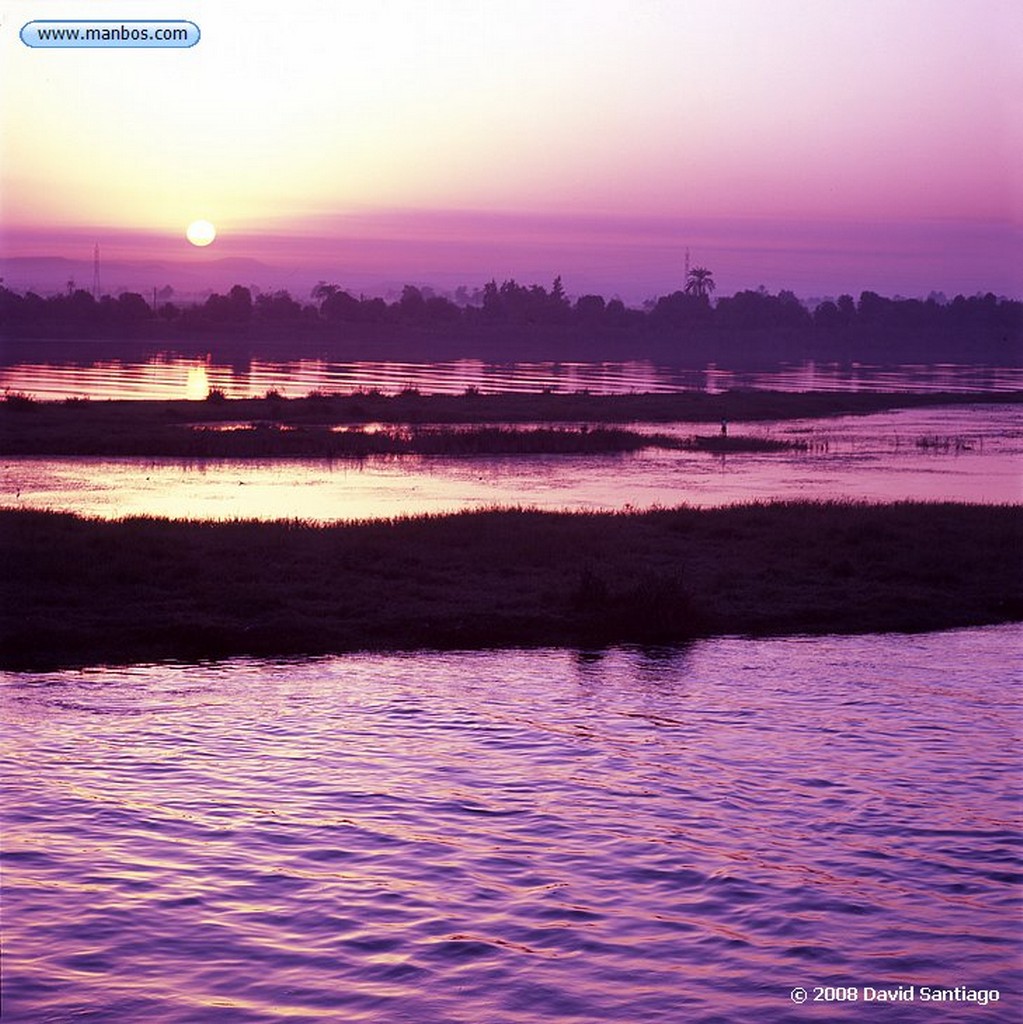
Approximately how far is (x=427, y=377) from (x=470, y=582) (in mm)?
91376

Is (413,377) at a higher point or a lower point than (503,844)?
higher

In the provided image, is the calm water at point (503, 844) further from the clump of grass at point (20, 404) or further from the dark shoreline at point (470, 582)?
the clump of grass at point (20, 404)

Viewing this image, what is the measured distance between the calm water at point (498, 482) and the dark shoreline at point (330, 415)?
3.03m

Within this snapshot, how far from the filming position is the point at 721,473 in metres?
51.6

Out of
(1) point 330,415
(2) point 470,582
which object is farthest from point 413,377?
(2) point 470,582

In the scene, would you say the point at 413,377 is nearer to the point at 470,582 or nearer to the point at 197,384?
the point at 197,384

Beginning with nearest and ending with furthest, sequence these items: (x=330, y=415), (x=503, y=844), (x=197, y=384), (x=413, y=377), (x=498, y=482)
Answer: (x=503, y=844) < (x=498, y=482) < (x=330, y=415) < (x=197, y=384) < (x=413, y=377)

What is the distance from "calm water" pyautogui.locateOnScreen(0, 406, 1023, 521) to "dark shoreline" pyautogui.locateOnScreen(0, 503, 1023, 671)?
7179 mm

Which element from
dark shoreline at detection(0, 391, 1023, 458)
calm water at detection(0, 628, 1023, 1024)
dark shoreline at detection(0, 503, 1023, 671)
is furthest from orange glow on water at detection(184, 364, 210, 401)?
calm water at detection(0, 628, 1023, 1024)

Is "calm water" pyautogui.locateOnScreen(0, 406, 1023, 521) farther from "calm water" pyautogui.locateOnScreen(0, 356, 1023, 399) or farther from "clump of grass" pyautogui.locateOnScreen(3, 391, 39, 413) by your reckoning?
"calm water" pyautogui.locateOnScreen(0, 356, 1023, 399)

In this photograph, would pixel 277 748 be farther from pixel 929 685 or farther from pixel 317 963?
pixel 929 685

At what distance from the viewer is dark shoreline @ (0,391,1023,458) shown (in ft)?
183

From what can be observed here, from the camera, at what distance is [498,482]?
1838 inches

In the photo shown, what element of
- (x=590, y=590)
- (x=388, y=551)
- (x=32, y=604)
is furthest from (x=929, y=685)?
(x=32, y=604)
